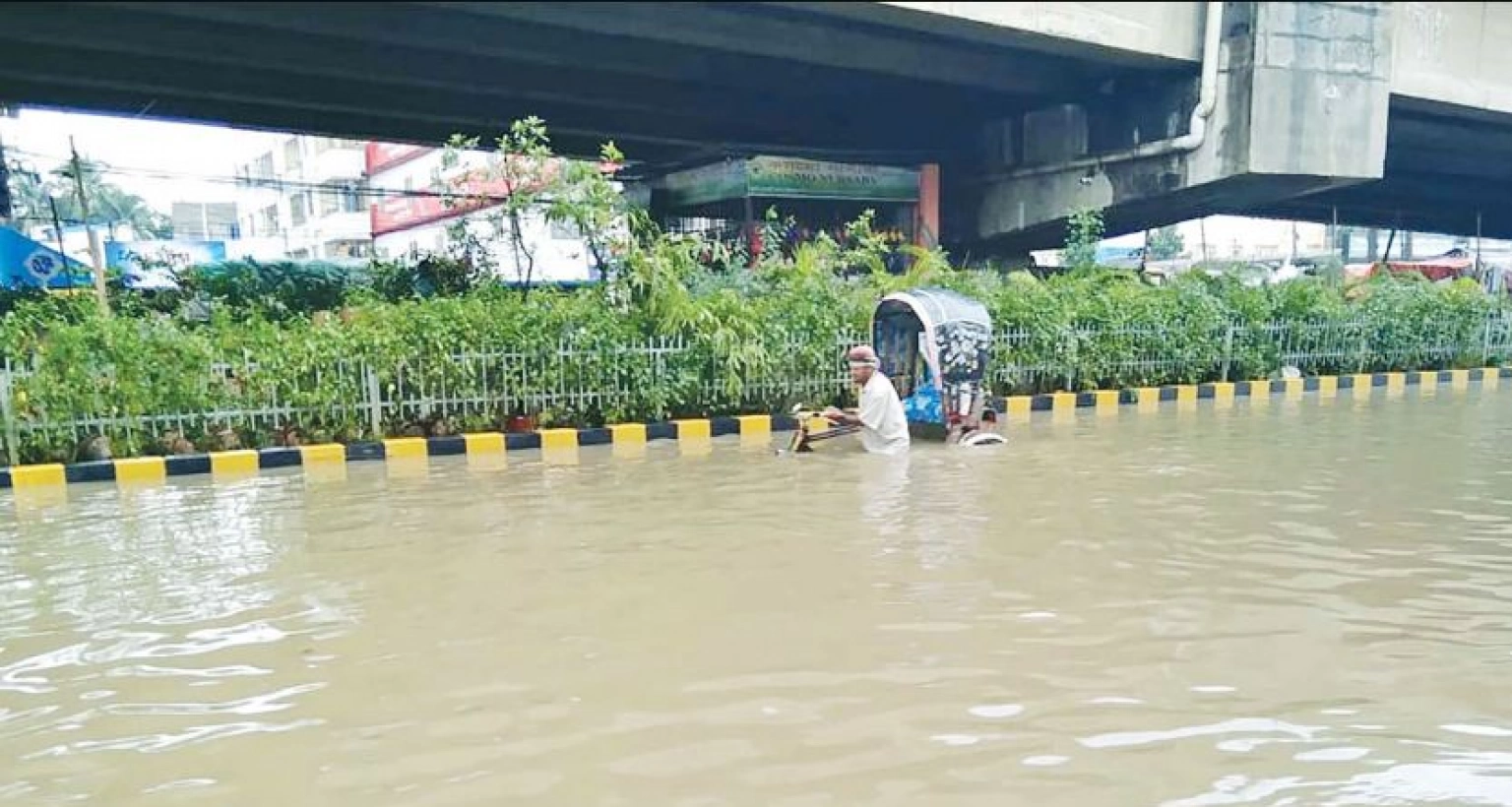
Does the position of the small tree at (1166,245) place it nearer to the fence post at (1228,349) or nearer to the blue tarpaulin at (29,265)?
the fence post at (1228,349)

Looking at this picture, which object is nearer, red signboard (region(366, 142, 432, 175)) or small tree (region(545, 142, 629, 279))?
small tree (region(545, 142, 629, 279))

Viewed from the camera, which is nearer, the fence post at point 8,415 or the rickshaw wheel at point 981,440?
the fence post at point 8,415

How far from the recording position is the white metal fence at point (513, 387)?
8758 mm

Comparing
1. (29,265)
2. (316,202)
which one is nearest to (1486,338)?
(29,265)

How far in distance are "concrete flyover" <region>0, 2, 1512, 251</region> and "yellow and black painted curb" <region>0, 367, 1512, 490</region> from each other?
494 centimetres

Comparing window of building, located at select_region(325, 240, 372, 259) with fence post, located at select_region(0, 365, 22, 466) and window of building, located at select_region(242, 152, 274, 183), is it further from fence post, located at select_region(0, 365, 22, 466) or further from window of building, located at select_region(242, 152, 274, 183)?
fence post, located at select_region(0, 365, 22, 466)

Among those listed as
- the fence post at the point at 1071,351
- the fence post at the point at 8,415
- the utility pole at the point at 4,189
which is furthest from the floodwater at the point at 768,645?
the utility pole at the point at 4,189

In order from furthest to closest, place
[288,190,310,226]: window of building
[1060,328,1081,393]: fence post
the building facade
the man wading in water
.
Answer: [288,190,310,226]: window of building < the building facade < [1060,328,1081,393]: fence post < the man wading in water

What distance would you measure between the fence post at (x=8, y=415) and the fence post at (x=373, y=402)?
9.10 feet

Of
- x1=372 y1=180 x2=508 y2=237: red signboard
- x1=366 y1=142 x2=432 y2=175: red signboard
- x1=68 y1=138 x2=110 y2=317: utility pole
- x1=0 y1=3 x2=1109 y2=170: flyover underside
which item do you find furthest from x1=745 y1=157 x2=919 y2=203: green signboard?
x1=366 y1=142 x2=432 y2=175: red signboard

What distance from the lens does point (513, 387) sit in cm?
1009

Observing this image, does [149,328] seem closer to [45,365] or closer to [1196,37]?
[45,365]

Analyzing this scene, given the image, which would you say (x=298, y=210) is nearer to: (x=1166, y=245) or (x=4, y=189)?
(x=4, y=189)

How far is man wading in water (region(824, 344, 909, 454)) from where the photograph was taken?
891cm
